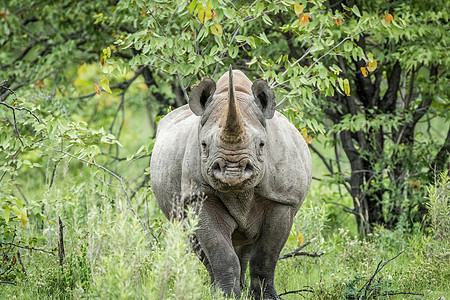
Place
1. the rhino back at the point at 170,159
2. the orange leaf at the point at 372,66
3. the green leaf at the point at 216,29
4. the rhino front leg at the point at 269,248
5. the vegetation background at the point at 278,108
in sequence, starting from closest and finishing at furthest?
the rhino front leg at the point at 269,248 → the vegetation background at the point at 278,108 → the rhino back at the point at 170,159 → the green leaf at the point at 216,29 → the orange leaf at the point at 372,66

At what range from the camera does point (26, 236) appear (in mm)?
7168

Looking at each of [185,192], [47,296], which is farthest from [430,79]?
[47,296]

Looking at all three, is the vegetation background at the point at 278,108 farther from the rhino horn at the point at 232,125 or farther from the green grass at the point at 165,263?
the rhino horn at the point at 232,125

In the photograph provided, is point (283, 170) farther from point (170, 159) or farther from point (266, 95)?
point (170, 159)

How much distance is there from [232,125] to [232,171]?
0.32 metres

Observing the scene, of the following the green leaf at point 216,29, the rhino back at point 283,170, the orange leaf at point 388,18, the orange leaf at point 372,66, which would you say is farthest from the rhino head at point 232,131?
the orange leaf at point 388,18

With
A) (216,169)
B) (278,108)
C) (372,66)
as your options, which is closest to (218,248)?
(216,169)

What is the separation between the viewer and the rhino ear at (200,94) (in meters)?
5.50

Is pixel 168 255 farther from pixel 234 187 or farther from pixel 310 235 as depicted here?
pixel 310 235

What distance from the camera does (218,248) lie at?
549 cm

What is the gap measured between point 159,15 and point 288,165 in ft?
10.3

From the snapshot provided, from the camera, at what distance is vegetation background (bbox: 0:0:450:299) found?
592cm

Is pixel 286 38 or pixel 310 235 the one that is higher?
pixel 286 38

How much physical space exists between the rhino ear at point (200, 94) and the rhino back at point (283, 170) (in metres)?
0.57
